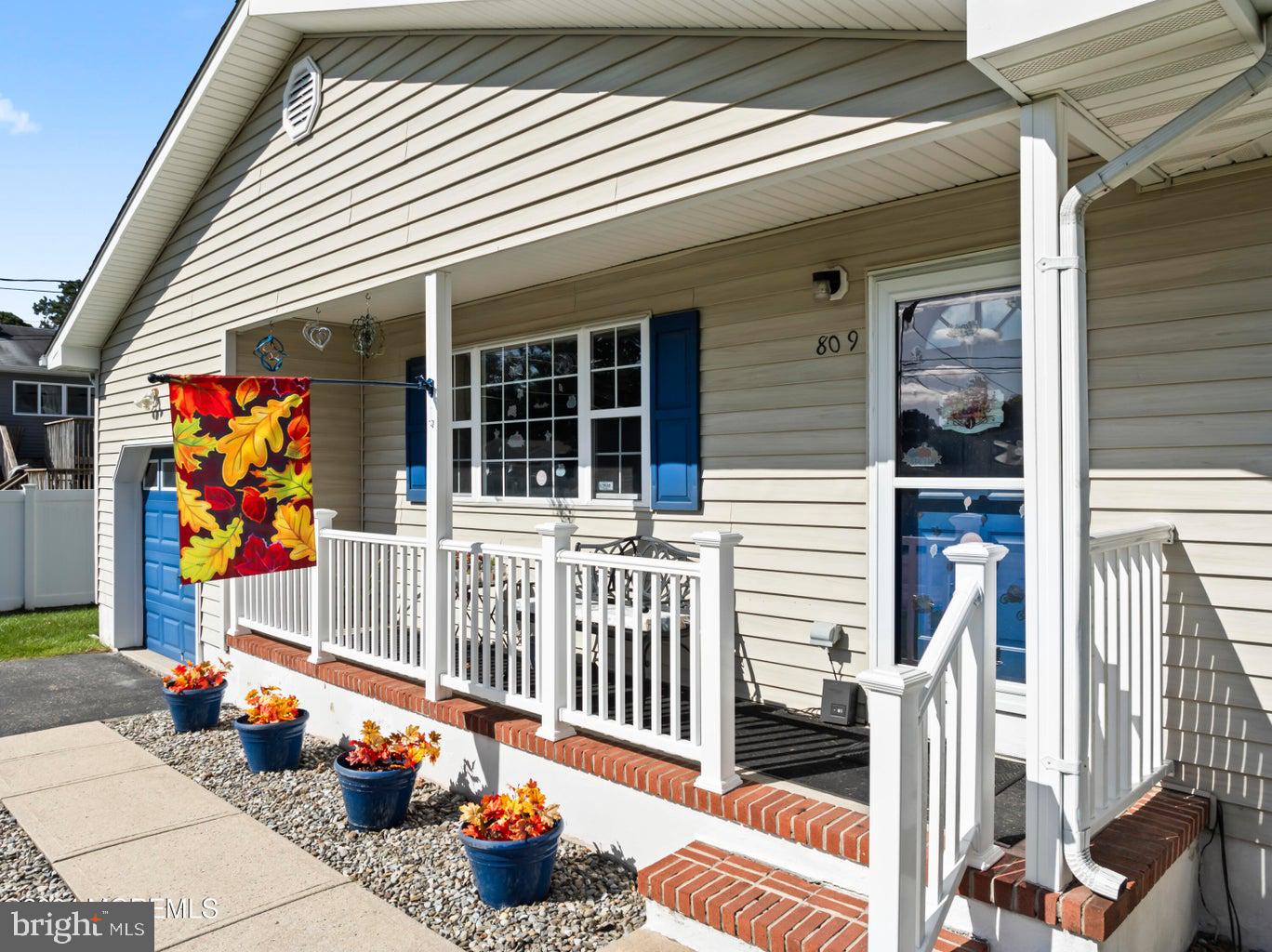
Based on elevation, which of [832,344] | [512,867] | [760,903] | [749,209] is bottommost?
[512,867]

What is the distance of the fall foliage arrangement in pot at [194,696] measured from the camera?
6.17 meters

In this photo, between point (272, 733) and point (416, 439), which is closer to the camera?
point (272, 733)

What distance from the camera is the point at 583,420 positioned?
5.74 metres

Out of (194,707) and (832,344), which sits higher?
(832,344)

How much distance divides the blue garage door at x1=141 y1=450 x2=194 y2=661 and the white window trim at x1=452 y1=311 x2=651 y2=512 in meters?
3.80

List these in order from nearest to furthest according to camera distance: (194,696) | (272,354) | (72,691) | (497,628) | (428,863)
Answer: (428,863)
(497,628)
(194,696)
(272,354)
(72,691)

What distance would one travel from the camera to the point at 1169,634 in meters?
3.31

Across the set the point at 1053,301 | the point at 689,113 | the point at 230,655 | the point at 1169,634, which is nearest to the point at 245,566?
the point at 230,655

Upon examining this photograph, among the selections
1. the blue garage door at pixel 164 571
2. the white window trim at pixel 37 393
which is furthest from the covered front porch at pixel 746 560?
the white window trim at pixel 37 393

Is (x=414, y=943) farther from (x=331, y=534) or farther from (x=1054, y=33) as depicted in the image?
(x=1054, y=33)

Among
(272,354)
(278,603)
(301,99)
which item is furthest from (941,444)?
(272,354)

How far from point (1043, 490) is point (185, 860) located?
4069 millimetres

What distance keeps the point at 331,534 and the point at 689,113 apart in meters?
3.70

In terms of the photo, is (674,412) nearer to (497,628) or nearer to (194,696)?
(497,628)
